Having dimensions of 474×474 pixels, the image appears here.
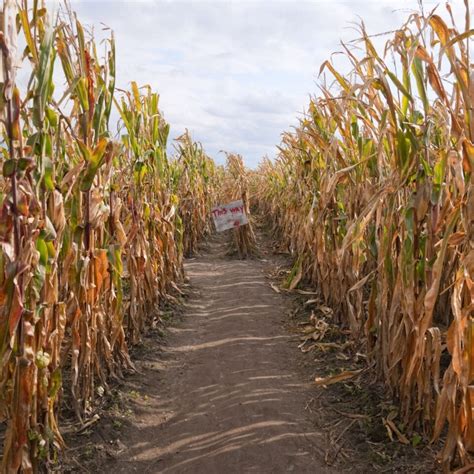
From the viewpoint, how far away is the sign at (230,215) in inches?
287

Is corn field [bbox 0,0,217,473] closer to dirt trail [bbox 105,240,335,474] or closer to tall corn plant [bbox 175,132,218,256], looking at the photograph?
dirt trail [bbox 105,240,335,474]

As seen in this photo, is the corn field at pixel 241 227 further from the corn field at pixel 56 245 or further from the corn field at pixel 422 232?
the corn field at pixel 422 232

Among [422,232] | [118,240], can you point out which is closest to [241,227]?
[118,240]

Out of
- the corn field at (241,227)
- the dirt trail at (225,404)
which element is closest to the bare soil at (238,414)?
the dirt trail at (225,404)

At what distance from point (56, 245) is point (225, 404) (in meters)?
1.51

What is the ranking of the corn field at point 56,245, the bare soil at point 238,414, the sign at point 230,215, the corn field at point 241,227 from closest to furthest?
1. the corn field at point 56,245
2. the bare soil at point 238,414
3. the sign at point 230,215
4. the corn field at point 241,227

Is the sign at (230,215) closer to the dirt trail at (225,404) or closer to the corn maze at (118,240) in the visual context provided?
the dirt trail at (225,404)

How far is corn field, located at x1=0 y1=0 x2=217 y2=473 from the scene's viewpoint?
1884 millimetres

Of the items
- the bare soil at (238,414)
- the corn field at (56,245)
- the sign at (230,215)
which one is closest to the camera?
the corn field at (56,245)

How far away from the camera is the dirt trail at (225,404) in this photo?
8.27 ft

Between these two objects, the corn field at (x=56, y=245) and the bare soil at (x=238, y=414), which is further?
the bare soil at (x=238, y=414)

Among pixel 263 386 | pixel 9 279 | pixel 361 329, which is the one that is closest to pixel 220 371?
pixel 263 386

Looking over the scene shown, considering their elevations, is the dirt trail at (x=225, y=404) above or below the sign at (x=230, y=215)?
below

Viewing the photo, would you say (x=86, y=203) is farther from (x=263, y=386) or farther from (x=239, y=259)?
(x=239, y=259)
